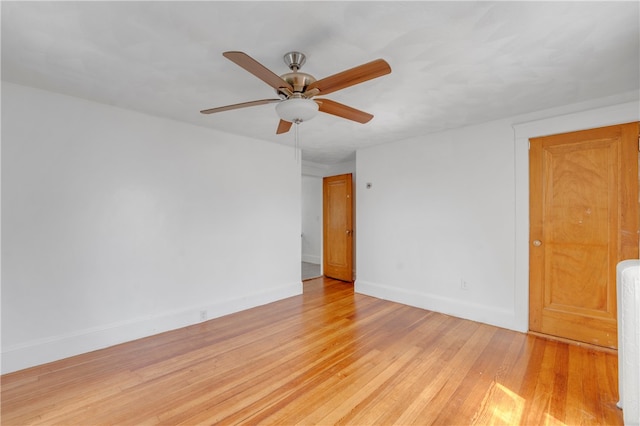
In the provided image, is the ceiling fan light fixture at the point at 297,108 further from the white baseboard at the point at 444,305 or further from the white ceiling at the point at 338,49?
→ the white baseboard at the point at 444,305

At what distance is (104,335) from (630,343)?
4.27m

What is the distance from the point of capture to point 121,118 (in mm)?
2916

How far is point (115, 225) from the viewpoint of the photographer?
2873 millimetres

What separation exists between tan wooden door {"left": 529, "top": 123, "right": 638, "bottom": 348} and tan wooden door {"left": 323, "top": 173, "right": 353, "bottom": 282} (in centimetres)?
304

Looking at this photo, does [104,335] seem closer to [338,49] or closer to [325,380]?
[325,380]

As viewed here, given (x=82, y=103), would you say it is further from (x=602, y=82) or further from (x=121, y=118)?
(x=602, y=82)

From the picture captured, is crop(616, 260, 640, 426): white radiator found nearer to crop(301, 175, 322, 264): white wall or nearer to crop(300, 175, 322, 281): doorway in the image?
crop(300, 175, 322, 281): doorway

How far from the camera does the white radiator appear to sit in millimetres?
1648

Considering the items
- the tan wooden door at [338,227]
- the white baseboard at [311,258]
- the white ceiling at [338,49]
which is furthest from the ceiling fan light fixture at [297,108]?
the white baseboard at [311,258]

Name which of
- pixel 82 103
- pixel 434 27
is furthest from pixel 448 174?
pixel 82 103

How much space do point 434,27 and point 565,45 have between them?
3.18 feet

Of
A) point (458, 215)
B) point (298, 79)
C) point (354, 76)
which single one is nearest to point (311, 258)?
point (458, 215)

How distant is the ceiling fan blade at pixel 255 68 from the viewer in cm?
143

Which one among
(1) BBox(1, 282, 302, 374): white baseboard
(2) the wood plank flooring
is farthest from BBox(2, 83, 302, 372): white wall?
(2) the wood plank flooring
